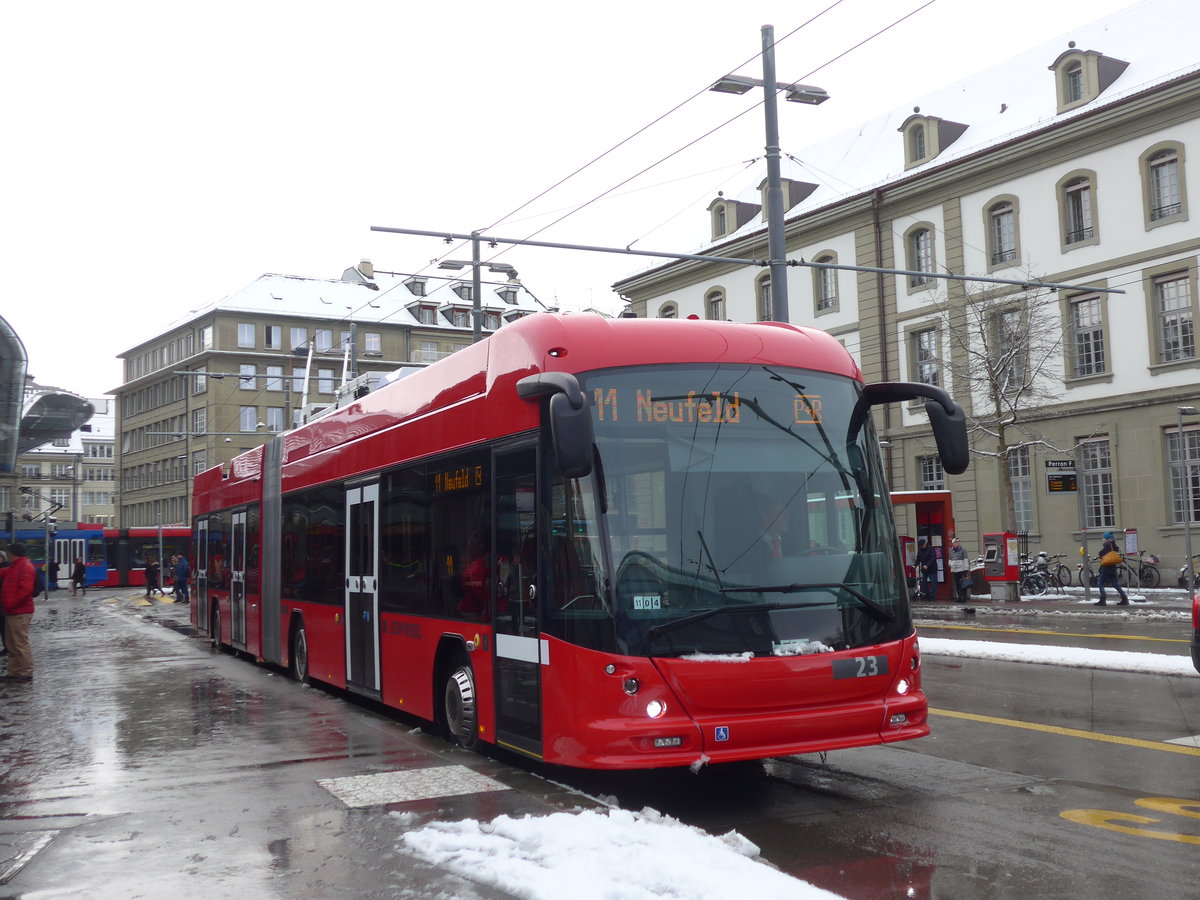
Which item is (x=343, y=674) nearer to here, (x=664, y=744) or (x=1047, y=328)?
(x=664, y=744)

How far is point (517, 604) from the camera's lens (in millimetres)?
8008

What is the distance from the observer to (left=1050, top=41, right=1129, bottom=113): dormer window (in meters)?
33.9

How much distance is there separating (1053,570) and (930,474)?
20.7ft

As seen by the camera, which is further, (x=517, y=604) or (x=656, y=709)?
(x=517, y=604)

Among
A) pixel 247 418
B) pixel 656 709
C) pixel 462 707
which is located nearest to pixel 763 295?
pixel 462 707

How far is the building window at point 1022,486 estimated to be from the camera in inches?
1409

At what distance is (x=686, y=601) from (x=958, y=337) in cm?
2666

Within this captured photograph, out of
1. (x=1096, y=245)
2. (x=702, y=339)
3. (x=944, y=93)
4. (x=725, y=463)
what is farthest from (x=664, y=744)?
(x=944, y=93)

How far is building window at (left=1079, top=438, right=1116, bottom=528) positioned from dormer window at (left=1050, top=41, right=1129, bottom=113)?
30.7ft

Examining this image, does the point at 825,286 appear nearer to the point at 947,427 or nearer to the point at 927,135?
the point at 927,135

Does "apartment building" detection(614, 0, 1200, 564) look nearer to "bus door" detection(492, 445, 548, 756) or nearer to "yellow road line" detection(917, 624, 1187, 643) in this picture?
"yellow road line" detection(917, 624, 1187, 643)

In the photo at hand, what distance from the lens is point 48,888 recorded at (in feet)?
18.6

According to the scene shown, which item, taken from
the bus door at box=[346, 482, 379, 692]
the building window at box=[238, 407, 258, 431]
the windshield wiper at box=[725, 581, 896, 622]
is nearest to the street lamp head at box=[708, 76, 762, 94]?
the bus door at box=[346, 482, 379, 692]

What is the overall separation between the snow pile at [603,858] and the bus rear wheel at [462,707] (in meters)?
2.50
